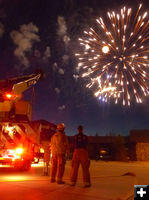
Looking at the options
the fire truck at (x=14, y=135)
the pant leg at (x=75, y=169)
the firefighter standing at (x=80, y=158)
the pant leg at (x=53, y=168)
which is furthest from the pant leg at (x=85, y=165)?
the fire truck at (x=14, y=135)

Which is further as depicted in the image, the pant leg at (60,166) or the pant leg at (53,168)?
the pant leg at (53,168)

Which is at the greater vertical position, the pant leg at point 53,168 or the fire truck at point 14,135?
the fire truck at point 14,135

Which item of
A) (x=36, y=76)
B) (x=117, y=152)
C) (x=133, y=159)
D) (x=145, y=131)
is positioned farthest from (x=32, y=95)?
(x=145, y=131)

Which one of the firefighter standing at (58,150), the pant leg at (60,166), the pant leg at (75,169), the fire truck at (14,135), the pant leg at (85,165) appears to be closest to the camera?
the pant leg at (85,165)

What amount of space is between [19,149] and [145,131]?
27.8 meters

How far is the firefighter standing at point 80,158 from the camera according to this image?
21.5ft

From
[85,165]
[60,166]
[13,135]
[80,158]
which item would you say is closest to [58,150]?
[60,166]

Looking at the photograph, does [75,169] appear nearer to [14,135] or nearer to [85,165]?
[85,165]

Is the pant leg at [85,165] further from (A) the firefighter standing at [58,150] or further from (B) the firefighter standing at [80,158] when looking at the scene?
(A) the firefighter standing at [58,150]

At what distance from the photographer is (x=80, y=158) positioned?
6.74m

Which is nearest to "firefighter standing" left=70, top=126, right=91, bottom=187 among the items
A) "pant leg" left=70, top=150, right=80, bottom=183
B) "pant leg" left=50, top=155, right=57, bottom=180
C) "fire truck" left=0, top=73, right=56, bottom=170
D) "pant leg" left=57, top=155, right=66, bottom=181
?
"pant leg" left=70, top=150, right=80, bottom=183

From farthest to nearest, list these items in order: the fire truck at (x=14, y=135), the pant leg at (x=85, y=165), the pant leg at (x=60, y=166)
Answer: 1. the fire truck at (x=14, y=135)
2. the pant leg at (x=60, y=166)
3. the pant leg at (x=85, y=165)

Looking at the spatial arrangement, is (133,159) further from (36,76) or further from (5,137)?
(5,137)

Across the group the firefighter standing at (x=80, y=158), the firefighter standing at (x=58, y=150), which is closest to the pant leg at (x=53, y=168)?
the firefighter standing at (x=58, y=150)
